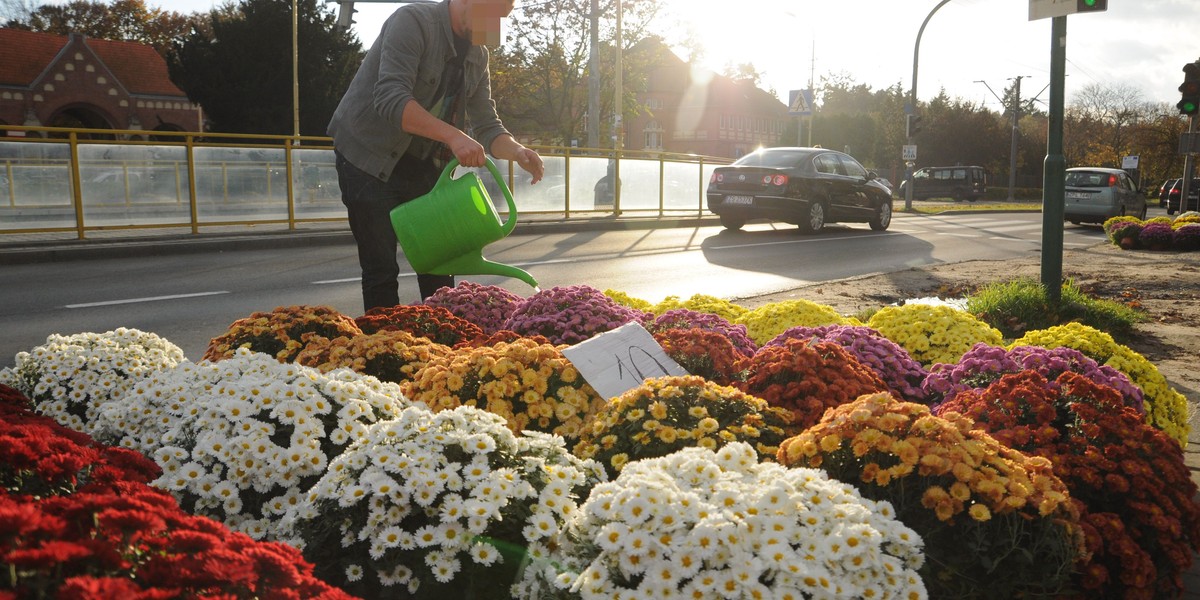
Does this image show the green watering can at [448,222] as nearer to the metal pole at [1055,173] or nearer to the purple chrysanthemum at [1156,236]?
the metal pole at [1055,173]

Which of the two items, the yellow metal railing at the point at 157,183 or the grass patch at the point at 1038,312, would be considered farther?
the yellow metal railing at the point at 157,183

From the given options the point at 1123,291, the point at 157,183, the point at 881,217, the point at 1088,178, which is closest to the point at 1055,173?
the point at 1123,291

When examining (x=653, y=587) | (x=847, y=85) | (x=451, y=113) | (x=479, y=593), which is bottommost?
(x=479, y=593)

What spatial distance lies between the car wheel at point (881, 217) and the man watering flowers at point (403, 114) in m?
14.7

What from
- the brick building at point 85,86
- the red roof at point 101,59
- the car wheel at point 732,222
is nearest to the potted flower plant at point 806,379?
the car wheel at point 732,222

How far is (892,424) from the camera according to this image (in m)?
1.95

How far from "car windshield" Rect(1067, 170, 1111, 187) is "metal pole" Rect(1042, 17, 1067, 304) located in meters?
18.7

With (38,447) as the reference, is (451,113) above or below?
above

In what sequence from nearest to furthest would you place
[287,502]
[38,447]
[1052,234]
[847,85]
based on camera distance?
[38,447] < [287,502] < [1052,234] < [847,85]

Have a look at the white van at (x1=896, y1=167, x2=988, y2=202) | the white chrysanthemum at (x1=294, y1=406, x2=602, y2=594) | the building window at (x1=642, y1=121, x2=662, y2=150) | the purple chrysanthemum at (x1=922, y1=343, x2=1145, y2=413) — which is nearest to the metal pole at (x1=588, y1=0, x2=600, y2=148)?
the purple chrysanthemum at (x1=922, y1=343, x2=1145, y2=413)

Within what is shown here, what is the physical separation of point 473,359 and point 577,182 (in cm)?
1676

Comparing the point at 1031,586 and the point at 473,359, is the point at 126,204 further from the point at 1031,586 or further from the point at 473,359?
the point at 1031,586

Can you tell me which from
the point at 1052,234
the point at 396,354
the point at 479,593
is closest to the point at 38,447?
the point at 479,593

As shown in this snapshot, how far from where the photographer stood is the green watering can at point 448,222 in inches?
130
